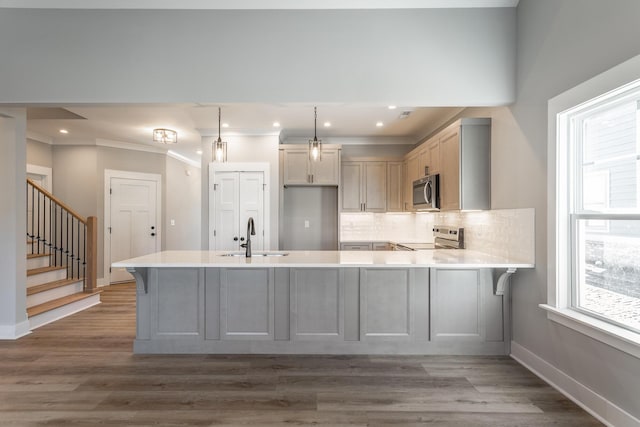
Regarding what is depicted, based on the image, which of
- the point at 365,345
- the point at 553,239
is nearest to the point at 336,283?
the point at 365,345

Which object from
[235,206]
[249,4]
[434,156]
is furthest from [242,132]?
[434,156]

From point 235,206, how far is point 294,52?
2.85 m

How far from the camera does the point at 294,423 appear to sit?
204cm

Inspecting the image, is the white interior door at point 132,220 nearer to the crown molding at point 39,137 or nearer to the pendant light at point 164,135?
the crown molding at point 39,137

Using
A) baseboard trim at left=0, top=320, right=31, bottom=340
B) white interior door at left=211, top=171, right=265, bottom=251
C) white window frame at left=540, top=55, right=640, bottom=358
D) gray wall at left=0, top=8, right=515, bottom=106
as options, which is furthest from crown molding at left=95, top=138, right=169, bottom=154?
white window frame at left=540, top=55, right=640, bottom=358

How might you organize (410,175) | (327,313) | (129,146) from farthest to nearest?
(129,146), (410,175), (327,313)

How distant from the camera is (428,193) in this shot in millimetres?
4211

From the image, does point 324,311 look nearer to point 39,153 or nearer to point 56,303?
point 56,303

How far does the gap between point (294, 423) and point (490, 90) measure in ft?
9.86

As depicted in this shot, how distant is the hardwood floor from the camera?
2.10 m

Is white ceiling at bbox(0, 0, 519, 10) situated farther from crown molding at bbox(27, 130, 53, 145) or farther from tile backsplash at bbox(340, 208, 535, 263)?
crown molding at bbox(27, 130, 53, 145)

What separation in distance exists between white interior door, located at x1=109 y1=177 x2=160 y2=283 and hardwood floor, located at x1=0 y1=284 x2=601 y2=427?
321 centimetres

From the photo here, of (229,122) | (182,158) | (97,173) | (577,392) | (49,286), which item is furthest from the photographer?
(182,158)

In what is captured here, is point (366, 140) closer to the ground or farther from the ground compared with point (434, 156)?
farther from the ground
